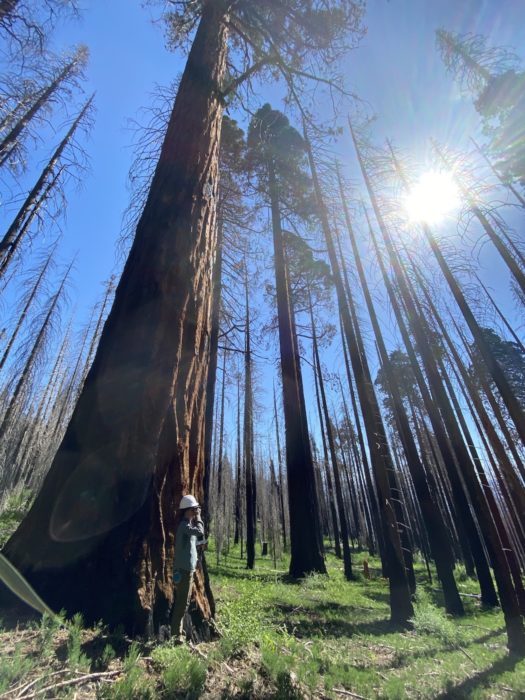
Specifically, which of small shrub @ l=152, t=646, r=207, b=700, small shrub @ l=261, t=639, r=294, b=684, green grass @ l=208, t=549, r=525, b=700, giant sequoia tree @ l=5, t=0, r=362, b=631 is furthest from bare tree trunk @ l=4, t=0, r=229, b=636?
green grass @ l=208, t=549, r=525, b=700

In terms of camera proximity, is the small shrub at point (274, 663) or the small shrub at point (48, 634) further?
the small shrub at point (274, 663)

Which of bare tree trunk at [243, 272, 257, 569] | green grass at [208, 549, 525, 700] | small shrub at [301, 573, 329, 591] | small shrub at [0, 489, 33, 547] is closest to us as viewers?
green grass at [208, 549, 525, 700]

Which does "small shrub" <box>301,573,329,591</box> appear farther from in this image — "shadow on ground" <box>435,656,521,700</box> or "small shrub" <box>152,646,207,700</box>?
"small shrub" <box>152,646,207,700</box>

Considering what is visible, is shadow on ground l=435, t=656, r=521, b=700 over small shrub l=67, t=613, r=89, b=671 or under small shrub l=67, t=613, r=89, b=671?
under

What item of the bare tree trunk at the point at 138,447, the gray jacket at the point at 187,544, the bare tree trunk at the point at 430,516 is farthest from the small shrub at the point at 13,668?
the bare tree trunk at the point at 430,516

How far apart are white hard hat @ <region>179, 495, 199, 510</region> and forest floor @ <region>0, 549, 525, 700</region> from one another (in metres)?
0.86

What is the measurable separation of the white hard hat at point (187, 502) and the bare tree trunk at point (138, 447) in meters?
0.08

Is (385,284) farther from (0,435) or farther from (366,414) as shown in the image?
(0,435)

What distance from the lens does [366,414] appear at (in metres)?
6.84

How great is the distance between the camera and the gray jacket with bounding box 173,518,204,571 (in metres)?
2.56

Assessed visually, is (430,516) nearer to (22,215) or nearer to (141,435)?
(141,435)

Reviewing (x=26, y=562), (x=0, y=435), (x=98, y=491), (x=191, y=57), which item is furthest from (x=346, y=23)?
(x=0, y=435)

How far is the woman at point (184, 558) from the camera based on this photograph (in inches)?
93.2

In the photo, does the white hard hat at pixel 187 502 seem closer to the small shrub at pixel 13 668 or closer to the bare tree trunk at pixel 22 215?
the small shrub at pixel 13 668
